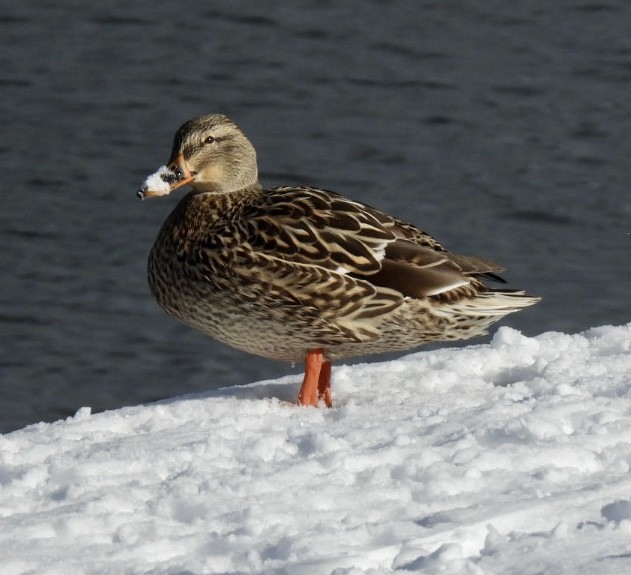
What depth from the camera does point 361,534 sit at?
4.30 m

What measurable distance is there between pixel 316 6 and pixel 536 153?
3194 mm

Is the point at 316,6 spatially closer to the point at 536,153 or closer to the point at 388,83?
the point at 388,83

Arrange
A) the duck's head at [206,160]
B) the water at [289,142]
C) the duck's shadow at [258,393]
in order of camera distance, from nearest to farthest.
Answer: the duck's shadow at [258,393], the duck's head at [206,160], the water at [289,142]

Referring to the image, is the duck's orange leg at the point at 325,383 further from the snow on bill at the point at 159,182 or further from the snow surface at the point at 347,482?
the snow on bill at the point at 159,182

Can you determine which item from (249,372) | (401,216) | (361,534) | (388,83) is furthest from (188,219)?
(388,83)

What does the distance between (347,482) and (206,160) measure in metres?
2.22

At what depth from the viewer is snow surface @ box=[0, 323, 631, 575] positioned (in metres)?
4.17

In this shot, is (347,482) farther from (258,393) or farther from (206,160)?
(206,160)

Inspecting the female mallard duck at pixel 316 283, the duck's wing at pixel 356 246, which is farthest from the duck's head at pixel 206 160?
the duck's wing at pixel 356 246

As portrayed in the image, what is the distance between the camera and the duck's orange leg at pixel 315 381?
5.89 m

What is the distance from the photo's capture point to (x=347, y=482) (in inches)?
187

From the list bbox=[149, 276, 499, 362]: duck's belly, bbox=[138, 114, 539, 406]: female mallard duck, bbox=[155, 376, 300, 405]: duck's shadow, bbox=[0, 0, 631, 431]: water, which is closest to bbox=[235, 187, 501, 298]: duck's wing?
bbox=[138, 114, 539, 406]: female mallard duck

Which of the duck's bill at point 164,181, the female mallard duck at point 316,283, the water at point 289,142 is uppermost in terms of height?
the duck's bill at point 164,181

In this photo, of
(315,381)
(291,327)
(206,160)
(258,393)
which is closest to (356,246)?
(291,327)
